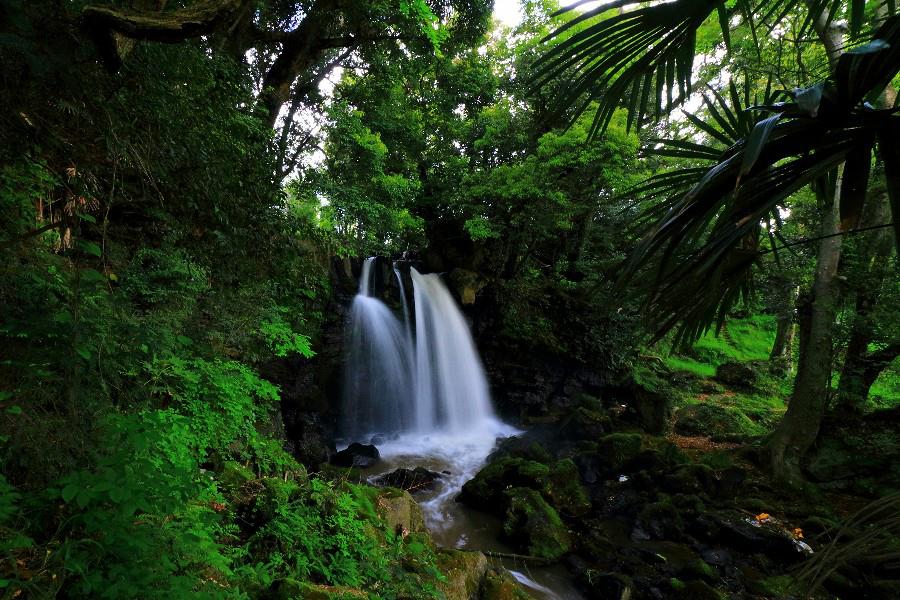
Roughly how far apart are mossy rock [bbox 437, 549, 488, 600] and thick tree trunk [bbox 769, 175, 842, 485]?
631 cm

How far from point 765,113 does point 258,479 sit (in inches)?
184

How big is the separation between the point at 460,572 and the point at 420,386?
8352mm

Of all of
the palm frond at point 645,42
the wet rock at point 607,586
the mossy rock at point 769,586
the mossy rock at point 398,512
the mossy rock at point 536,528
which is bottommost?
the mossy rock at point 769,586

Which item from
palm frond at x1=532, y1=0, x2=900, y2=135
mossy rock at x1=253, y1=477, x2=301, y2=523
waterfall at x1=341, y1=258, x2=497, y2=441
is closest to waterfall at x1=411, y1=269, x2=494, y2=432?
waterfall at x1=341, y1=258, x2=497, y2=441

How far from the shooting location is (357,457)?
29.1 ft

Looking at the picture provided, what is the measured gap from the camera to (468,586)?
4.01 m

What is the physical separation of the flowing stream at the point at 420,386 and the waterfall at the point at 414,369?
1.1 inches

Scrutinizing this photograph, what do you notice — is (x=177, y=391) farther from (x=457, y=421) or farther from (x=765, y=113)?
(x=457, y=421)

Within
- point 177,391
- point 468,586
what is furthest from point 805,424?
point 177,391

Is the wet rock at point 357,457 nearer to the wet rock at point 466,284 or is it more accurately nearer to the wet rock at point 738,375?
the wet rock at point 466,284

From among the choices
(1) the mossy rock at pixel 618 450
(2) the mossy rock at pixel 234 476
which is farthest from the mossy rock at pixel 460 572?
(1) the mossy rock at pixel 618 450

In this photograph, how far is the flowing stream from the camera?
408 inches

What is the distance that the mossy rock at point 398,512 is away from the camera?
4.50 m

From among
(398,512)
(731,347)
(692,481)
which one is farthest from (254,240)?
(731,347)
